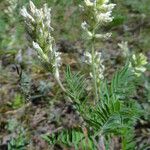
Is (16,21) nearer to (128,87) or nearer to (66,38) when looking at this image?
(66,38)

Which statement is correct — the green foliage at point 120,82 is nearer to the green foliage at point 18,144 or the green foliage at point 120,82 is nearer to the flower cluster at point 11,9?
the green foliage at point 18,144

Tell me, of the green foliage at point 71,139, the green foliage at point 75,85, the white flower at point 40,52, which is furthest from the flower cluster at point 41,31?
the green foliage at point 71,139

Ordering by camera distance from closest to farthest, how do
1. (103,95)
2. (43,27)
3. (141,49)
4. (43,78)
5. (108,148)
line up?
(43,27) → (103,95) → (108,148) → (43,78) → (141,49)

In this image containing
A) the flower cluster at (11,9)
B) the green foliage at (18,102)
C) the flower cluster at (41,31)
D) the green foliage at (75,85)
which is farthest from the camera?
the flower cluster at (11,9)

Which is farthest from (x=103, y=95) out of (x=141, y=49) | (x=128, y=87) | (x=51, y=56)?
(x=141, y=49)

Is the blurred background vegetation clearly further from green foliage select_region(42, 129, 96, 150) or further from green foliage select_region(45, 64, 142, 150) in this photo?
green foliage select_region(45, 64, 142, 150)

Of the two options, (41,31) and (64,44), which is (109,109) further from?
(64,44)

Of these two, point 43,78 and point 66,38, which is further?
point 66,38
